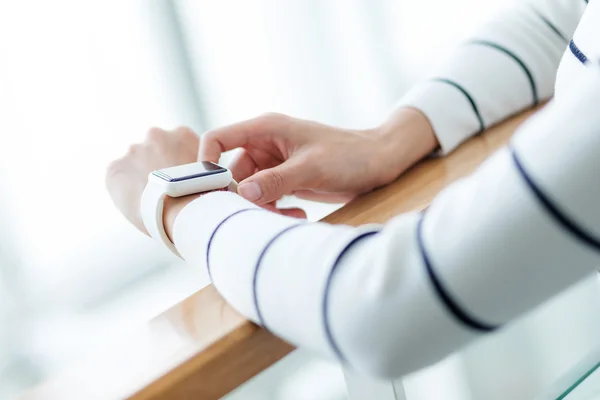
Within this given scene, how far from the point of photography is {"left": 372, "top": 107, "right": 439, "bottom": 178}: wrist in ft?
2.16

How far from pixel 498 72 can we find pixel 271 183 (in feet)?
0.85

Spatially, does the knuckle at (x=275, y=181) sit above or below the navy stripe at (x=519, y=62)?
below

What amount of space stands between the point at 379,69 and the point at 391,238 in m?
0.98

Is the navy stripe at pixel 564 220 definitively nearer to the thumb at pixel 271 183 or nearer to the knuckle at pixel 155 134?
the thumb at pixel 271 183

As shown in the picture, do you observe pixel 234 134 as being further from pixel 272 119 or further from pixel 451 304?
pixel 451 304

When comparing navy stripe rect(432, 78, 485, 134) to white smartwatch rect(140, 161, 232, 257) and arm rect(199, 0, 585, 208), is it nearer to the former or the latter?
arm rect(199, 0, 585, 208)

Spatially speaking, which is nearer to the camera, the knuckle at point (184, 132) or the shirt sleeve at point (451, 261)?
the shirt sleeve at point (451, 261)

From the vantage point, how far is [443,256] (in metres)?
0.36

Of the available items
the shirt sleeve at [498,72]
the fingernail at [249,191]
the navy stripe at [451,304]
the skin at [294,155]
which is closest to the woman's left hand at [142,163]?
the skin at [294,155]

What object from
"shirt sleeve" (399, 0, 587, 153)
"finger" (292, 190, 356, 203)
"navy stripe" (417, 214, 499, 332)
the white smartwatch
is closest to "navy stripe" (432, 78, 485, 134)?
"shirt sleeve" (399, 0, 587, 153)

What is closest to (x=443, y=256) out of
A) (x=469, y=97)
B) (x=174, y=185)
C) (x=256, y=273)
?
(x=256, y=273)

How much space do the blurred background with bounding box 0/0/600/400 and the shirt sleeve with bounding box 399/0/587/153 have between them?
11.2 inches

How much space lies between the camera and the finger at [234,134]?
654 millimetres

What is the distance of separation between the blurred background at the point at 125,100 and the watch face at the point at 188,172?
1.16 ft
